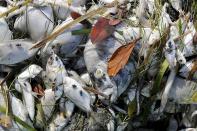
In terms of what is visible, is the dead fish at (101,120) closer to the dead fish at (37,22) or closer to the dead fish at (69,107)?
the dead fish at (69,107)

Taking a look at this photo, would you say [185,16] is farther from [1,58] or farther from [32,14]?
[1,58]

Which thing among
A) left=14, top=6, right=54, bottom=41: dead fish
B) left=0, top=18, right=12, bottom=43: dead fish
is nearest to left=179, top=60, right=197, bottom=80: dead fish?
left=14, top=6, right=54, bottom=41: dead fish

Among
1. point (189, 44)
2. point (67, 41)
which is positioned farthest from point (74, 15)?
point (189, 44)

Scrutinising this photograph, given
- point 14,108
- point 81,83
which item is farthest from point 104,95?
point 14,108

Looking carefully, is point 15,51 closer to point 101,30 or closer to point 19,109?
point 19,109

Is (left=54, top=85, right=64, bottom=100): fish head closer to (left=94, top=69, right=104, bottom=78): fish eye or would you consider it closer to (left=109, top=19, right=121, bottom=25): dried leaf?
(left=94, top=69, right=104, bottom=78): fish eye

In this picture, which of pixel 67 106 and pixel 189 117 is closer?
pixel 67 106
